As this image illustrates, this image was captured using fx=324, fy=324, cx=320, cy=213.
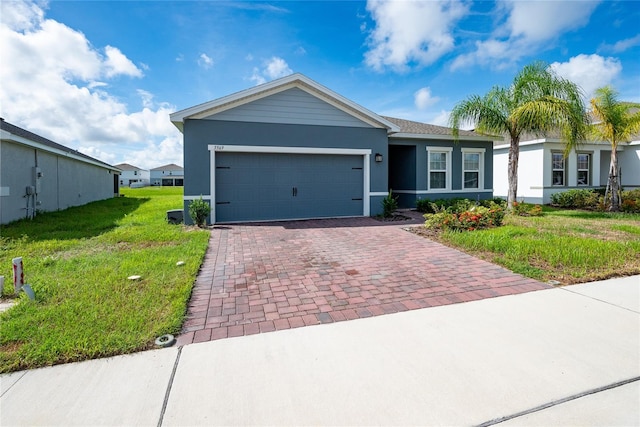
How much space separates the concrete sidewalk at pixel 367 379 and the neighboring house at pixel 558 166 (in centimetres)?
1544

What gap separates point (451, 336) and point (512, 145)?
11136mm

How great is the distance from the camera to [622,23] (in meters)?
10.6

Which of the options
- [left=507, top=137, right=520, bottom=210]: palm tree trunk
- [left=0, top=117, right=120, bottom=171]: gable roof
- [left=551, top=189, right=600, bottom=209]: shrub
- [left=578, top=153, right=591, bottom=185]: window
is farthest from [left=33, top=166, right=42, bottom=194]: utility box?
[left=578, top=153, right=591, bottom=185]: window

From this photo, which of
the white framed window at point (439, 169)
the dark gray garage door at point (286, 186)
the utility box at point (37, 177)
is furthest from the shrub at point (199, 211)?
the white framed window at point (439, 169)

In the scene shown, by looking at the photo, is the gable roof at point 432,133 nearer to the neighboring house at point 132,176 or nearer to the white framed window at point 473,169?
the white framed window at point 473,169

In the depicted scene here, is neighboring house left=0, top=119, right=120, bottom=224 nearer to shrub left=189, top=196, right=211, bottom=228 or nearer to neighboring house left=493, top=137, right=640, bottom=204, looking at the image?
shrub left=189, top=196, right=211, bottom=228

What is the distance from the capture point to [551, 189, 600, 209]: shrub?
1465 centimetres

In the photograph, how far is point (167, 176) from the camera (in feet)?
280

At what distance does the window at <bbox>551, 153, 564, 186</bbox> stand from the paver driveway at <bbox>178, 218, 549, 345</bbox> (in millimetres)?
12953

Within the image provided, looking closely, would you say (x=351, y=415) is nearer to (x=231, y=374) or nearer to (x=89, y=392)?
(x=231, y=374)

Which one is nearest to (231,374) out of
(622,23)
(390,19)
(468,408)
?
(468,408)

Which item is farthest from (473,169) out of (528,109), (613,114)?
(613,114)

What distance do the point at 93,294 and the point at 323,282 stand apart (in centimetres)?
295

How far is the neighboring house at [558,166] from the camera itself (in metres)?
16.1
